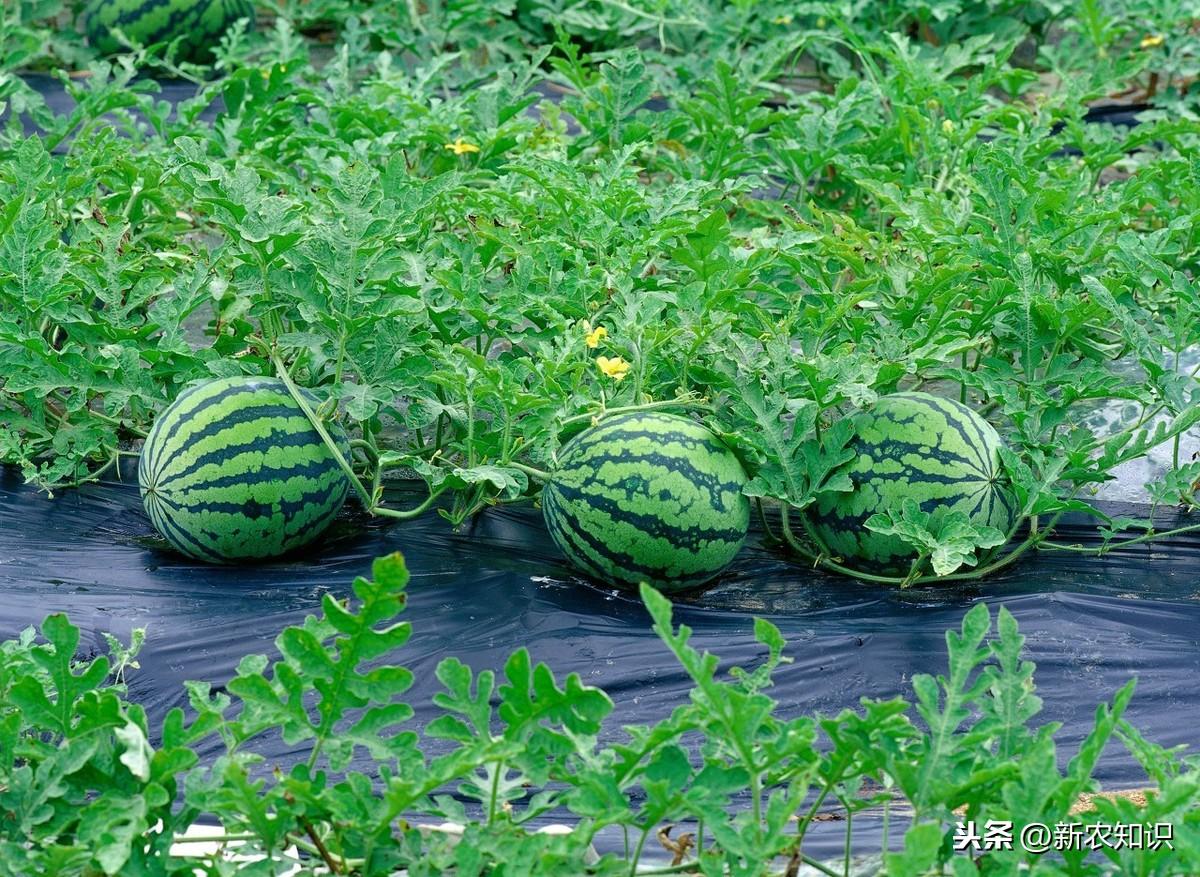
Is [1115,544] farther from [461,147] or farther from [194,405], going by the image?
[461,147]

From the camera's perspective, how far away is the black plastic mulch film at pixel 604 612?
2873 mm

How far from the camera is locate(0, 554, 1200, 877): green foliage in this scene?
6.29ft

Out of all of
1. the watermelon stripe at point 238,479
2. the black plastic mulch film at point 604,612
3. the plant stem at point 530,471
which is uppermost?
the plant stem at point 530,471

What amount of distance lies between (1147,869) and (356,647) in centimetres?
106

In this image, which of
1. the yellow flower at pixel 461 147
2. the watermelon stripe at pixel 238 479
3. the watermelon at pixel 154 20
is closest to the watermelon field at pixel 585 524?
the watermelon stripe at pixel 238 479

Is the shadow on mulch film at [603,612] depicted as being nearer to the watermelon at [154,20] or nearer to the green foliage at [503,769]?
the green foliage at [503,769]

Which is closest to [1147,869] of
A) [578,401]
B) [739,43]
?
[578,401]

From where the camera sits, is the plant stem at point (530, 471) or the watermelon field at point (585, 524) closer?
the watermelon field at point (585, 524)

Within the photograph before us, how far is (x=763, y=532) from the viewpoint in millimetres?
3523

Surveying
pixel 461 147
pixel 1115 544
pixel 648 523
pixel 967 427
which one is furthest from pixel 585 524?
pixel 461 147

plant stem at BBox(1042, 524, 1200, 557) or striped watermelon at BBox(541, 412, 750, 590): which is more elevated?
striped watermelon at BBox(541, 412, 750, 590)

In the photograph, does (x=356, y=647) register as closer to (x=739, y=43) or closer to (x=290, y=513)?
(x=290, y=513)

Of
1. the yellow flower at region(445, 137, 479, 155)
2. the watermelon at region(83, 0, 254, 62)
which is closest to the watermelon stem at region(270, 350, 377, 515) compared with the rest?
the yellow flower at region(445, 137, 479, 155)

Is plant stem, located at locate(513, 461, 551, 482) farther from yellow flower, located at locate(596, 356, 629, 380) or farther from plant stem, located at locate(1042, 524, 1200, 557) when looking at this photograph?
plant stem, located at locate(1042, 524, 1200, 557)
